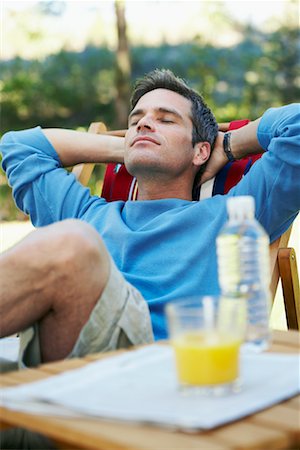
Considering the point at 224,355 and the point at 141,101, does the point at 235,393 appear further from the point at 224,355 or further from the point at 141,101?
the point at 141,101

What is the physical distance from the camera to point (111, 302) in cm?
211

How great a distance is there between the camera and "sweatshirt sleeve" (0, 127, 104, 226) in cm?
317

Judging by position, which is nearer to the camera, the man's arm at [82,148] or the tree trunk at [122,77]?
the man's arm at [82,148]

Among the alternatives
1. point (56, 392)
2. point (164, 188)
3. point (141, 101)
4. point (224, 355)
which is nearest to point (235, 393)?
point (224, 355)

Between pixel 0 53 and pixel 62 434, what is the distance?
47.0ft

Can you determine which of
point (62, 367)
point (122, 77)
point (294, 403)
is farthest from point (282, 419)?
point (122, 77)

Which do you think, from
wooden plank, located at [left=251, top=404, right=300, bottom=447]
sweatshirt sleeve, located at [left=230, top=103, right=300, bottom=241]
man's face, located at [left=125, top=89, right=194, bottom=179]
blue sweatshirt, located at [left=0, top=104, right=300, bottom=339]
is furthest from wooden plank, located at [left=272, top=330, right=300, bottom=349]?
man's face, located at [left=125, top=89, right=194, bottom=179]

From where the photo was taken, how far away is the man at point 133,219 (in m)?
2.07

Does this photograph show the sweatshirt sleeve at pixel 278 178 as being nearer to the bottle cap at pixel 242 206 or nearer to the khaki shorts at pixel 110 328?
the khaki shorts at pixel 110 328

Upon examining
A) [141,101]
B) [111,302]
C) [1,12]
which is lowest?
[111,302]

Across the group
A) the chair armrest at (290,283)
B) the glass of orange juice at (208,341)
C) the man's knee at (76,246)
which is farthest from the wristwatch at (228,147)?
the glass of orange juice at (208,341)

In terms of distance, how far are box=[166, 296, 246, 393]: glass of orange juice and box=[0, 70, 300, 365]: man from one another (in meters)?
0.65

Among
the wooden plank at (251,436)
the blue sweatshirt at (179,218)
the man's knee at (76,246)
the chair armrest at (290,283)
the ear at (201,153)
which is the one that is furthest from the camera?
the ear at (201,153)

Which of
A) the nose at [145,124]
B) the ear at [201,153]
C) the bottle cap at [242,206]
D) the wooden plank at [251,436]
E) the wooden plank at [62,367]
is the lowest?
the wooden plank at [62,367]
